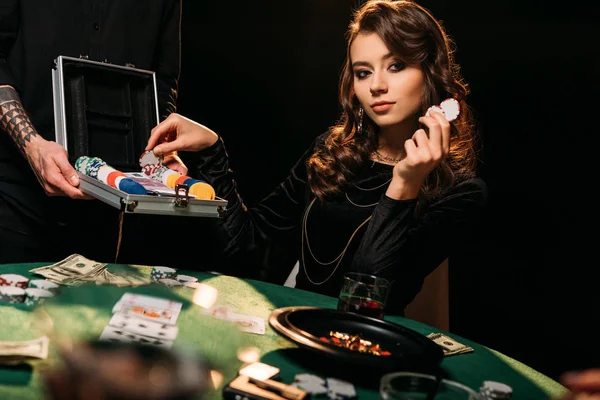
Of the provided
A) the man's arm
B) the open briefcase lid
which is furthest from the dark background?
the open briefcase lid

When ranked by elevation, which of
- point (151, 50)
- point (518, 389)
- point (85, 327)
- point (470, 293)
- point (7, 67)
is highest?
point (151, 50)

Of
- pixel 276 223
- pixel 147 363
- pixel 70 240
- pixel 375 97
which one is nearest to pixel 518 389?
pixel 147 363

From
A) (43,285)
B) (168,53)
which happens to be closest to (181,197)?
(43,285)

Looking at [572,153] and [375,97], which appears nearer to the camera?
[375,97]

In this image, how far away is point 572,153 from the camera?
9.37 feet

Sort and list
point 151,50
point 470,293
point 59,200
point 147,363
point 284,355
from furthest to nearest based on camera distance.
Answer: point 470,293 < point 151,50 < point 59,200 < point 284,355 < point 147,363

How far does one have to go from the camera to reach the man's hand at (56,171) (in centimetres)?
182

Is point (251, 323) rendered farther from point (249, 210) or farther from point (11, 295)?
point (249, 210)

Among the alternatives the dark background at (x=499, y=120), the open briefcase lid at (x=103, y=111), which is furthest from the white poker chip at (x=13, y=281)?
the dark background at (x=499, y=120)

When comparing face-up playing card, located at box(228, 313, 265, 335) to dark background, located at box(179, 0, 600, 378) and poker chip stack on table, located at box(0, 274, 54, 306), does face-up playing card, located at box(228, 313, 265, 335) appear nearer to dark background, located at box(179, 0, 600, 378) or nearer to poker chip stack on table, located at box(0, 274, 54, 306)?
poker chip stack on table, located at box(0, 274, 54, 306)

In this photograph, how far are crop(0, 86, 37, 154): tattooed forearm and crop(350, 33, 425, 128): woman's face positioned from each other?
1191 millimetres

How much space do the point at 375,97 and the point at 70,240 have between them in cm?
131

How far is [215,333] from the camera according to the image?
64 cm

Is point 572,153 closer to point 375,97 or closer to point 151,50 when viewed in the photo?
point 375,97
